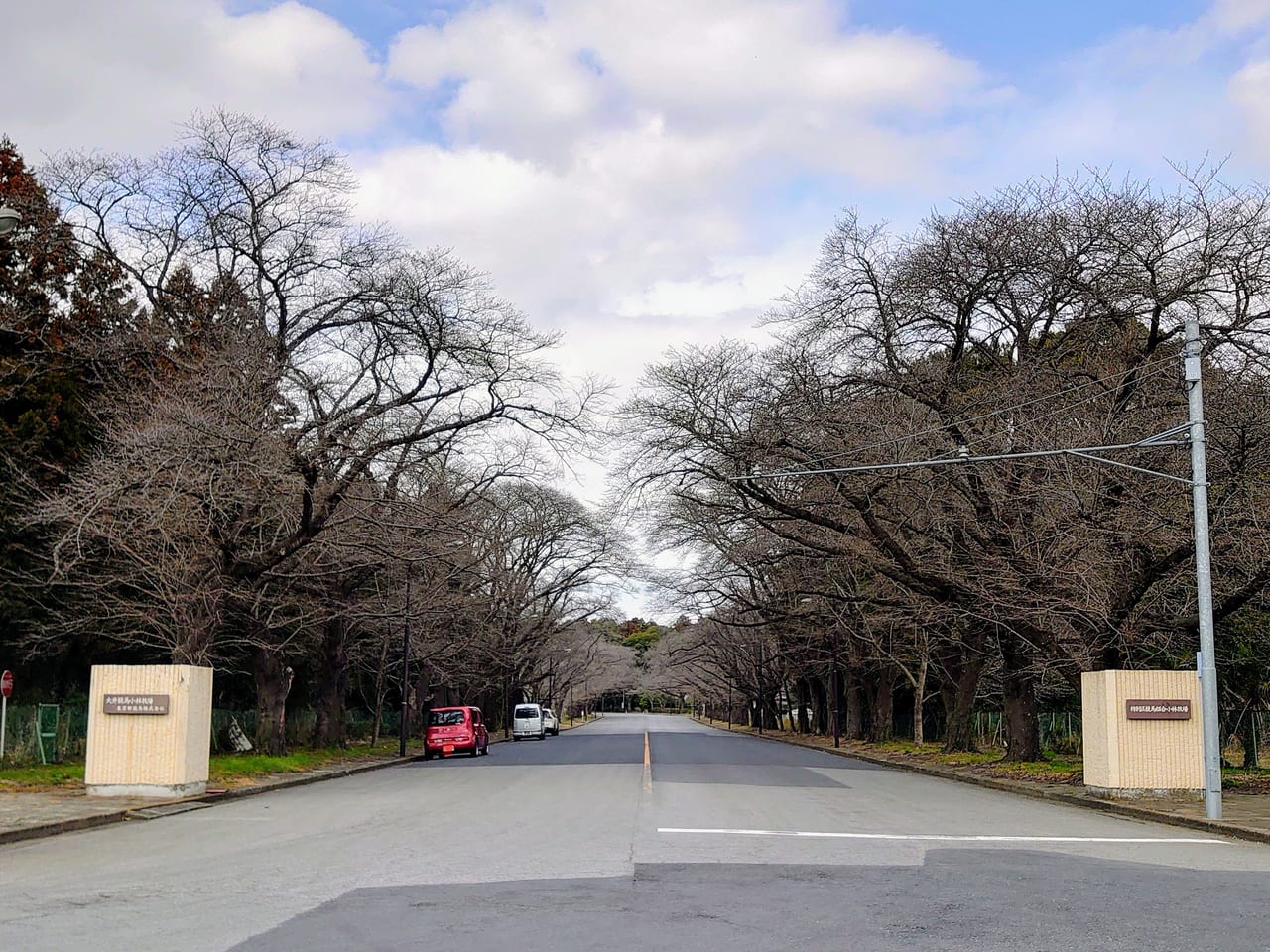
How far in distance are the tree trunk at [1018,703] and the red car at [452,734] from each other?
19.5 metres

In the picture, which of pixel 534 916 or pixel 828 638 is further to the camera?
pixel 828 638

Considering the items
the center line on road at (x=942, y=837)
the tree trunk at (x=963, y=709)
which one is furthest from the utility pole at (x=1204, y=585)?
the tree trunk at (x=963, y=709)

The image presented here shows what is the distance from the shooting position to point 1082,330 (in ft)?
90.6

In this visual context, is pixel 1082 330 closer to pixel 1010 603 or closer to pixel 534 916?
pixel 1010 603

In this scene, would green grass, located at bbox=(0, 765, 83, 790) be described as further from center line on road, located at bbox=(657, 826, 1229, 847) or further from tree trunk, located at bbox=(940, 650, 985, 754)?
tree trunk, located at bbox=(940, 650, 985, 754)

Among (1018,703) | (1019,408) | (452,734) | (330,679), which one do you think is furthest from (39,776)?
(1018,703)

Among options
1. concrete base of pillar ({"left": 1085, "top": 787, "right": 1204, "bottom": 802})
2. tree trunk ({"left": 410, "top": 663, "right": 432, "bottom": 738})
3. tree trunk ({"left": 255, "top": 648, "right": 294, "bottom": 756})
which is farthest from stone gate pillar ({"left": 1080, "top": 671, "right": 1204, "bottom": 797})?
tree trunk ({"left": 410, "top": 663, "right": 432, "bottom": 738})

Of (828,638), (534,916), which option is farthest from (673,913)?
(828,638)

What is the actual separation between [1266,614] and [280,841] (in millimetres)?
22420

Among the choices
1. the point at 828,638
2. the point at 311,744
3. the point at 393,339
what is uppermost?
the point at 393,339

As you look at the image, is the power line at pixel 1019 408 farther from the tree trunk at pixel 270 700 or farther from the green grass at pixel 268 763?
the tree trunk at pixel 270 700

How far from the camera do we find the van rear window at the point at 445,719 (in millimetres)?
45594

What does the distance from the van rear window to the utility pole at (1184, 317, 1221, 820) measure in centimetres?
3116

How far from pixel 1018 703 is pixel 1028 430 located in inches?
477
